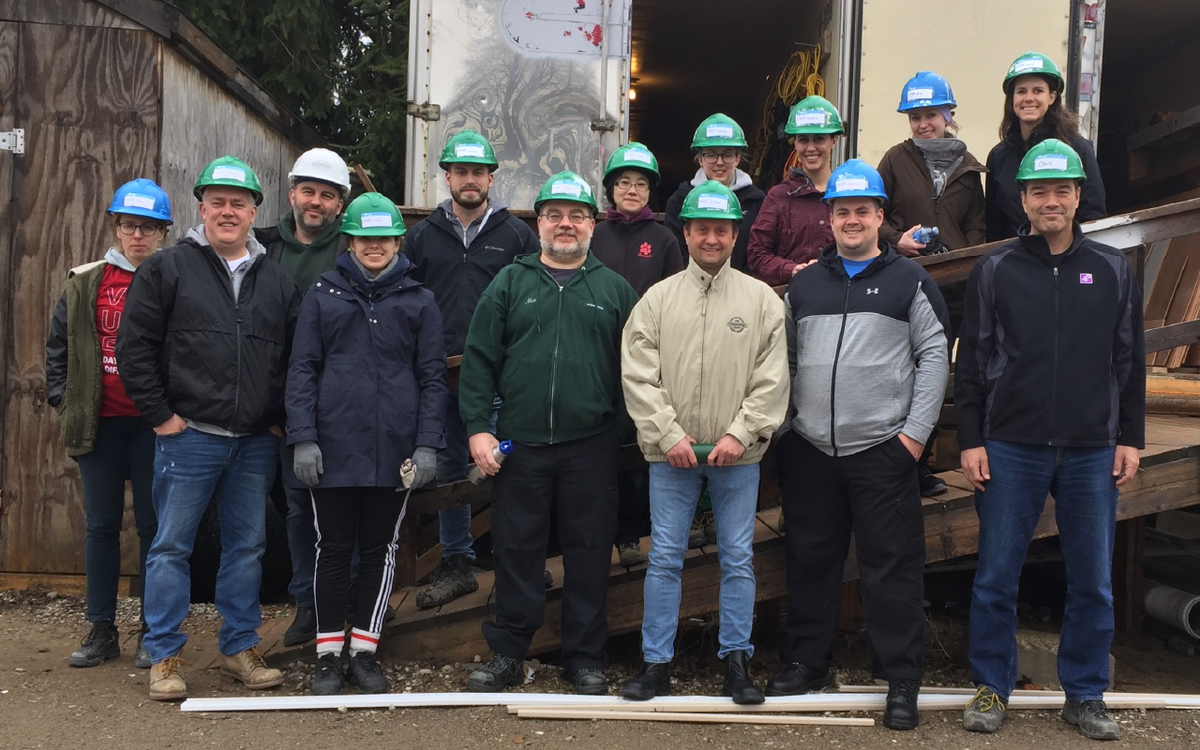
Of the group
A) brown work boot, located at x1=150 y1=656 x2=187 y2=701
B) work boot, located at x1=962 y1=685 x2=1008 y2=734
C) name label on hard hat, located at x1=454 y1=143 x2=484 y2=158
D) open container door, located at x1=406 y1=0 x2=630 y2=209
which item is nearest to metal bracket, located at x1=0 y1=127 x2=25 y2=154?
open container door, located at x1=406 y1=0 x2=630 y2=209

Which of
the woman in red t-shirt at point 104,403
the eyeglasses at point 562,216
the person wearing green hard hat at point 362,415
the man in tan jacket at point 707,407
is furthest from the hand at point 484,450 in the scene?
the woman in red t-shirt at point 104,403

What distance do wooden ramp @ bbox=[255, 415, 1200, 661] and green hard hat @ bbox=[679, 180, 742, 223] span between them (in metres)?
1.50

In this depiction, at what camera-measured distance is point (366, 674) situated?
441 cm

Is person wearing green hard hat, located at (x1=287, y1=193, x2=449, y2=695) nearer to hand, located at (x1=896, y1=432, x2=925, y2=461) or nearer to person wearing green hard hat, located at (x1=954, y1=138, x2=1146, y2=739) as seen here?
hand, located at (x1=896, y1=432, x2=925, y2=461)

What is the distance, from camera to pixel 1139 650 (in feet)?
21.1

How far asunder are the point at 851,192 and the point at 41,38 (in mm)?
4947

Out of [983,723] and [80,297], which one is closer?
[983,723]

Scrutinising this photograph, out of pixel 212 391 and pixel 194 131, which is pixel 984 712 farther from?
pixel 194 131

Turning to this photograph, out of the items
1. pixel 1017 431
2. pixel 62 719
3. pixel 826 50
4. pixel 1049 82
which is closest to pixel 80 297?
pixel 62 719

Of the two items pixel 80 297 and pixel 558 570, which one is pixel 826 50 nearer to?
pixel 558 570

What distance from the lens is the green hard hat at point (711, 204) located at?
4.32 meters

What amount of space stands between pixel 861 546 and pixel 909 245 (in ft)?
4.63

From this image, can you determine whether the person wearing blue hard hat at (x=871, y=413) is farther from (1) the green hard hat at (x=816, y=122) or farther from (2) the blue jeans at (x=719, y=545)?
(1) the green hard hat at (x=816, y=122)

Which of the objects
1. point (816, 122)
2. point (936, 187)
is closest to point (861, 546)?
point (936, 187)
